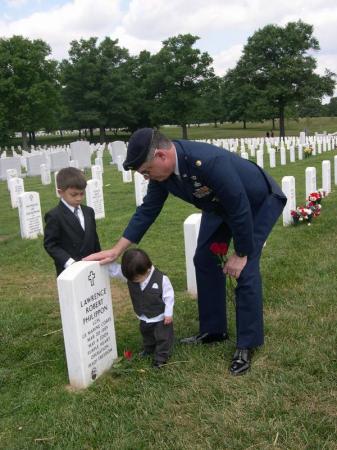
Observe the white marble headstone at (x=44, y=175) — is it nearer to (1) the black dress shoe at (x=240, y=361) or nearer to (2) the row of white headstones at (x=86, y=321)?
(2) the row of white headstones at (x=86, y=321)

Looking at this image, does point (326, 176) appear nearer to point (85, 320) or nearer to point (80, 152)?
point (85, 320)

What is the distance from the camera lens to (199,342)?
12.6 ft

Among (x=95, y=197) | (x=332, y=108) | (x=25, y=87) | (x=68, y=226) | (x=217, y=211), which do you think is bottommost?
(x=95, y=197)

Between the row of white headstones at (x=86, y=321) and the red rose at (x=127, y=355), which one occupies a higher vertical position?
the row of white headstones at (x=86, y=321)

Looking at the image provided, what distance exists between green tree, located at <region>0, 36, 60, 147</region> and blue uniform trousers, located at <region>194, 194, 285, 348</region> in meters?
43.6

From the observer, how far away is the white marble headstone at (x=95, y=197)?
9734mm

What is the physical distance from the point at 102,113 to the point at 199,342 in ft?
172

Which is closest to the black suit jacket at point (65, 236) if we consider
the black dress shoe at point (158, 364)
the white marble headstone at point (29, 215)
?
the black dress shoe at point (158, 364)

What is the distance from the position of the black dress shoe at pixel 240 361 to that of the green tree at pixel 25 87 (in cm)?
4408

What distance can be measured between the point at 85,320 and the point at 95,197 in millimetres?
6718

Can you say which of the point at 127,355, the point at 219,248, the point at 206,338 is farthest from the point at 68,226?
the point at 206,338

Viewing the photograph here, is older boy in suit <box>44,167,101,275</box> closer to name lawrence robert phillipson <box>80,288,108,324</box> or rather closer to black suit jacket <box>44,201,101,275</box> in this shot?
black suit jacket <box>44,201,101,275</box>

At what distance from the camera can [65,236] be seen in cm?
400

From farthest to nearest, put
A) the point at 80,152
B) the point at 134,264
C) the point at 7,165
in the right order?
the point at 80,152
the point at 7,165
the point at 134,264
